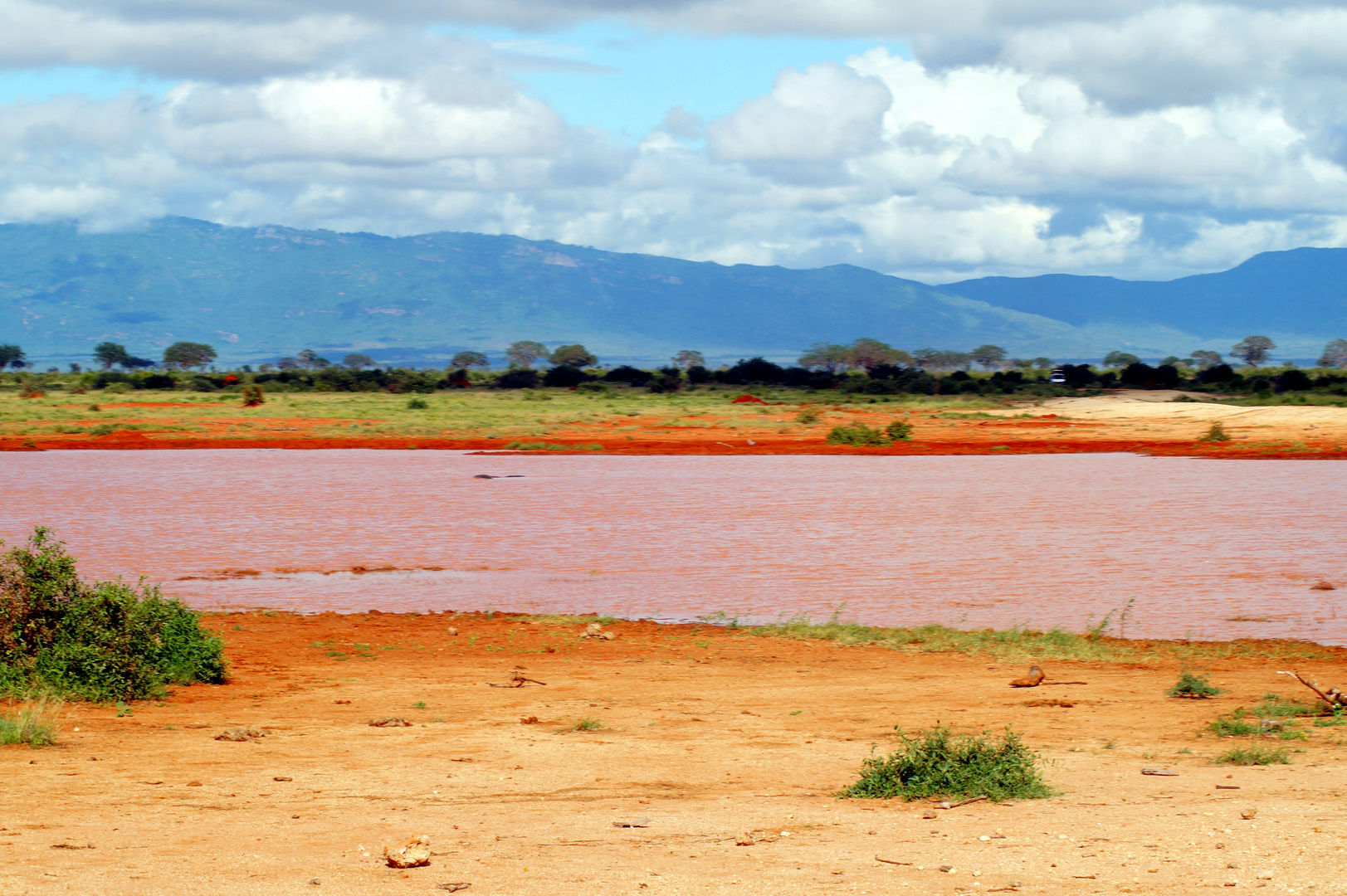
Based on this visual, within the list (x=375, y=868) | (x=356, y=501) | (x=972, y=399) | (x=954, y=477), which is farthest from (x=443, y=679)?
(x=972, y=399)

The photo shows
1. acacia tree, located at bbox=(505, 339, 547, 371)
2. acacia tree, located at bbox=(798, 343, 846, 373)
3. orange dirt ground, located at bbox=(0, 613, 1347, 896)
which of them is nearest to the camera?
orange dirt ground, located at bbox=(0, 613, 1347, 896)

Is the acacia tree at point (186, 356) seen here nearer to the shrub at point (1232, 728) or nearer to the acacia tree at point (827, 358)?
the acacia tree at point (827, 358)

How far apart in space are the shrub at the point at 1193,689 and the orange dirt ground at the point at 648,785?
0.40ft

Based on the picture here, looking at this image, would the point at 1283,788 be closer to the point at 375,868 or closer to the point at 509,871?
Result: the point at 509,871

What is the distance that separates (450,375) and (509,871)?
9101 cm

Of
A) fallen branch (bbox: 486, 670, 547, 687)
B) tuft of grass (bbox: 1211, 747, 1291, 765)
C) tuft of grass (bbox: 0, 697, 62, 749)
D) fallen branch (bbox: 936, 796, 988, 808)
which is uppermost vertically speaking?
tuft of grass (bbox: 0, 697, 62, 749)

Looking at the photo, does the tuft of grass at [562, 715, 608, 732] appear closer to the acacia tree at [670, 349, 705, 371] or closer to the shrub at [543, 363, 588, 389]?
the shrub at [543, 363, 588, 389]

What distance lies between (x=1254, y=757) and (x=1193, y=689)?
2036mm

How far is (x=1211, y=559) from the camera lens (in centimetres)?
1798

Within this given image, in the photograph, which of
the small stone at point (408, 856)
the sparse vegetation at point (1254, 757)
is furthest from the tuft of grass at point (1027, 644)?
the small stone at point (408, 856)

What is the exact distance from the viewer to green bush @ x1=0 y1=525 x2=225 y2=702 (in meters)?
9.66

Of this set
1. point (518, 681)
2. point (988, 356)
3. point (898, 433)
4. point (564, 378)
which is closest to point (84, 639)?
point (518, 681)

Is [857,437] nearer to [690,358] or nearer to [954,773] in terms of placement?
[954,773]

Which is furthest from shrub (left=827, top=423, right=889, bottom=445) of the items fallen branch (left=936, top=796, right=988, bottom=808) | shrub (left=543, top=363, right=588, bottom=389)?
shrub (left=543, top=363, right=588, bottom=389)
